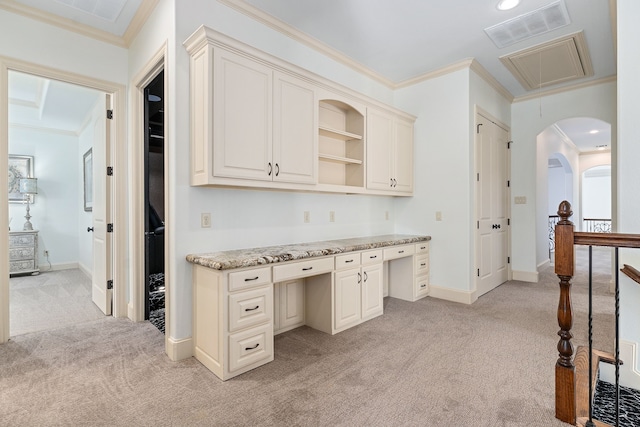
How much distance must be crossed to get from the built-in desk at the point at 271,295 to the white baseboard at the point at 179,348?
0.06 metres

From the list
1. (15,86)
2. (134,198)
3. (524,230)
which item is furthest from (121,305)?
(524,230)

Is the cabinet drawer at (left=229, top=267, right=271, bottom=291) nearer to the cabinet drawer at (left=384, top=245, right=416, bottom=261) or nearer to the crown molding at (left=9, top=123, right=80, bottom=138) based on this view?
the cabinet drawer at (left=384, top=245, right=416, bottom=261)

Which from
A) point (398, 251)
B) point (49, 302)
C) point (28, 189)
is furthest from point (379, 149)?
point (28, 189)

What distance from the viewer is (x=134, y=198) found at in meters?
3.20

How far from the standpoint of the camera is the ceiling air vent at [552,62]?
11.7 ft

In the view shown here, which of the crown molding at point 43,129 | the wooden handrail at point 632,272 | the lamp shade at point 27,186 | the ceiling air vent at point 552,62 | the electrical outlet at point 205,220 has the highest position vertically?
the ceiling air vent at point 552,62

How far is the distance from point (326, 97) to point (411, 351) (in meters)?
2.42

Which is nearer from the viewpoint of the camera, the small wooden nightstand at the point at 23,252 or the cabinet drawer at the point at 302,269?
the cabinet drawer at the point at 302,269

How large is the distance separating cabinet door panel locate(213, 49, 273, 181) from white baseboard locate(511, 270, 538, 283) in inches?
180

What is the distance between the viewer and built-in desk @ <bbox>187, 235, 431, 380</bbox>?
2.16 meters

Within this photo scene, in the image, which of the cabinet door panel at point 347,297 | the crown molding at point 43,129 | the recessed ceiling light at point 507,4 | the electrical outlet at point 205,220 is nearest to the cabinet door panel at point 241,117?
the electrical outlet at point 205,220

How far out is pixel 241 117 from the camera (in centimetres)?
249

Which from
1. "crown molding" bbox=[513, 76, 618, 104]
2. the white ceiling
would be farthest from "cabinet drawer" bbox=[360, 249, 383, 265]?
"crown molding" bbox=[513, 76, 618, 104]

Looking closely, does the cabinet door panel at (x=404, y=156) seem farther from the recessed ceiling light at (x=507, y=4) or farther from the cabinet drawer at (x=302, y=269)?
the cabinet drawer at (x=302, y=269)
